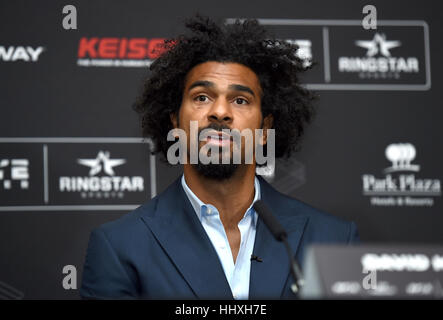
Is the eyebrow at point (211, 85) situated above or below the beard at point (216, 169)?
above

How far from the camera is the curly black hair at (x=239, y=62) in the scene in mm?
2660

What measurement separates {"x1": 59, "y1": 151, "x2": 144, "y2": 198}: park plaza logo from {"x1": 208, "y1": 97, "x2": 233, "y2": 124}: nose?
35.4 inches

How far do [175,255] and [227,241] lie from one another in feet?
0.81

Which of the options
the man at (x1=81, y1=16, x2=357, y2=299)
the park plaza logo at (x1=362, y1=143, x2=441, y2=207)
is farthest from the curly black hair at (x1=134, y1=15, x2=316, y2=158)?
the park plaza logo at (x1=362, y1=143, x2=441, y2=207)

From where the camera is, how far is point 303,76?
3270mm

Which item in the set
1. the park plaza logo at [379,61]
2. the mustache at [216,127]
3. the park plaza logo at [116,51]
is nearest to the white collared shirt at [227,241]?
the mustache at [216,127]

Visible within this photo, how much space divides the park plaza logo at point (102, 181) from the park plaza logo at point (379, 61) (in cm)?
112

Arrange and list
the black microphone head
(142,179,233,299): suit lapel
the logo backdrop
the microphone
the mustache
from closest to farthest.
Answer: the microphone → the black microphone head → (142,179,233,299): suit lapel → the mustache → the logo backdrop

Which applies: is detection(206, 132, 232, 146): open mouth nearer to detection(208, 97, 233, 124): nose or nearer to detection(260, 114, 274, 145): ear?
detection(208, 97, 233, 124): nose

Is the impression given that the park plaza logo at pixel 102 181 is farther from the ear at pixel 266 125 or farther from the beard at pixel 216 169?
the beard at pixel 216 169

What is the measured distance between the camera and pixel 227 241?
7.74 feet

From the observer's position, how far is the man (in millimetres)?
2154

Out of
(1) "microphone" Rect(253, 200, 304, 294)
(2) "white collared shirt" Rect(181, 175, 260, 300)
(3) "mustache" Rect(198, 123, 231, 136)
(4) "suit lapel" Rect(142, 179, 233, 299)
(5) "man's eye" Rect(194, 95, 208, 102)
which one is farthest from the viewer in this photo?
(5) "man's eye" Rect(194, 95, 208, 102)
